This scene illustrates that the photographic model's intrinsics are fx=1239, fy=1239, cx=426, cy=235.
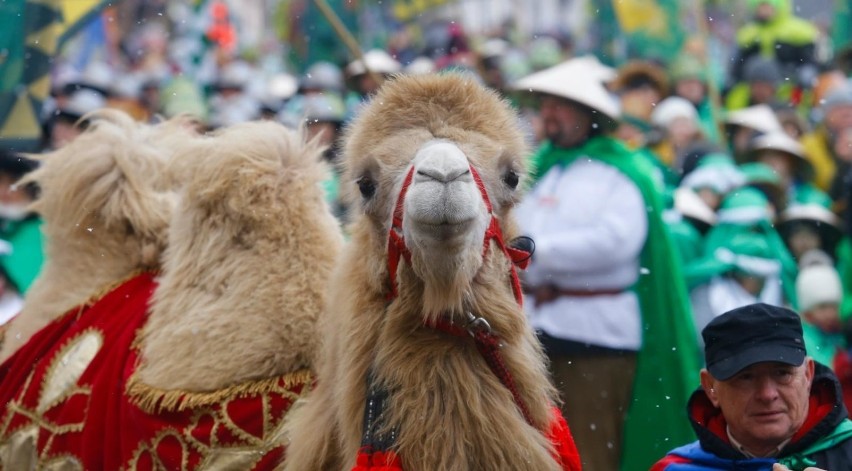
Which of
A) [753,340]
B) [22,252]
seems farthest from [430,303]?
[22,252]

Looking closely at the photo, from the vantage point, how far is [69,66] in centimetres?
1285

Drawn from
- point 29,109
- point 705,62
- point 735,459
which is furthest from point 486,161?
point 705,62

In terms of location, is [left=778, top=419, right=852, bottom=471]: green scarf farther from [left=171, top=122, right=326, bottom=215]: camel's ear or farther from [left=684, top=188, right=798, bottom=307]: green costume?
[left=684, top=188, right=798, bottom=307]: green costume

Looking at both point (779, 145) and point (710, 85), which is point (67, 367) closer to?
point (779, 145)

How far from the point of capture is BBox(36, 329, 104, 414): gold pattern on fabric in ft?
14.1

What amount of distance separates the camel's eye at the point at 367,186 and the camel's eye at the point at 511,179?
1.21 feet

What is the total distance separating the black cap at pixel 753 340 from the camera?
3.29 metres

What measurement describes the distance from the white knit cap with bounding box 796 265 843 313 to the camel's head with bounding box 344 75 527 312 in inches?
150

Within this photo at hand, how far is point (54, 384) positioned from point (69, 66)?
912 centimetres

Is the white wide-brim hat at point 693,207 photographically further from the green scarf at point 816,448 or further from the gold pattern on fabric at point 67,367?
the green scarf at point 816,448

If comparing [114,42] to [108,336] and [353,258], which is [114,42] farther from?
[353,258]

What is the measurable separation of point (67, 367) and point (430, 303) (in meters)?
1.78

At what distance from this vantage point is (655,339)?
6430 millimetres

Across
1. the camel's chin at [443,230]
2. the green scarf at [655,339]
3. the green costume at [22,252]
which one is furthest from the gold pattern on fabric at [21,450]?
the green scarf at [655,339]
